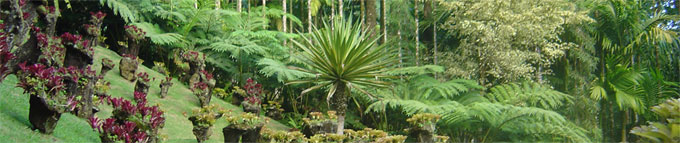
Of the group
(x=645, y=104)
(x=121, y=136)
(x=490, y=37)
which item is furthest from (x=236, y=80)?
(x=645, y=104)

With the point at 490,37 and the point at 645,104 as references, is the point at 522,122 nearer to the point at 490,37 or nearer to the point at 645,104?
the point at 490,37

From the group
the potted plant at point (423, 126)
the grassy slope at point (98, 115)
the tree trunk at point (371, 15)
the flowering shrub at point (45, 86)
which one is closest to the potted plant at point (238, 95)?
the grassy slope at point (98, 115)

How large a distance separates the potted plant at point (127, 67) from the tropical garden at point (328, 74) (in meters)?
0.01

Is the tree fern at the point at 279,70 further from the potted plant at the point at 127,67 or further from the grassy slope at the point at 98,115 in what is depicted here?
the potted plant at the point at 127,67

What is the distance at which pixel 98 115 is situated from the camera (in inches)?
171

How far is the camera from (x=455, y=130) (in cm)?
696

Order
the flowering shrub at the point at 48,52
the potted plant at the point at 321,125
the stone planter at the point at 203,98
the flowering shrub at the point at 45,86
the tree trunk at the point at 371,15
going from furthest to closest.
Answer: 1. the tree trunk at the point at 371,15
2. the stone planter at the point at 203,98
3. the potted plant at the point at 321,125
4. the flowering shrub at the point at 48,52
5. the flowering shrub at the point at 45,86

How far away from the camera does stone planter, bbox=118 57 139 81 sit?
6.03 m

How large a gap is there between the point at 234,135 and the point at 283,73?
306 cm

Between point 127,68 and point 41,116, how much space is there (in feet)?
9.90

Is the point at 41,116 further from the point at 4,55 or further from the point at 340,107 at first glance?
the point at 340,107

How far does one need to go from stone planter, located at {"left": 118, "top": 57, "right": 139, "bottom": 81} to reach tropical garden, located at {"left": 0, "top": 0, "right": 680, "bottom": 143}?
12 millimetres

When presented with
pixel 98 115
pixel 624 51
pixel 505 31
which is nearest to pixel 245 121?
pixel 98 115

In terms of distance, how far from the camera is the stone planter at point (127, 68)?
6031mm
